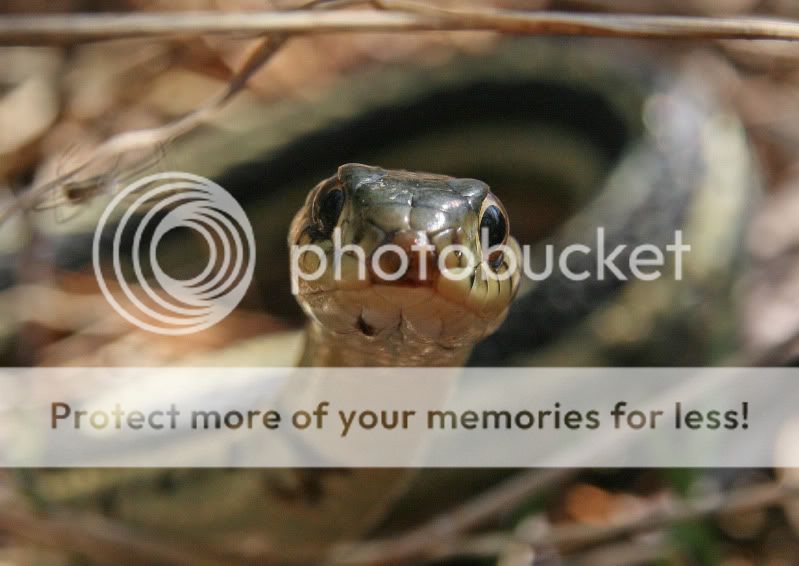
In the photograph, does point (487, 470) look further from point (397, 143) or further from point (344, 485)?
point (397, 143)

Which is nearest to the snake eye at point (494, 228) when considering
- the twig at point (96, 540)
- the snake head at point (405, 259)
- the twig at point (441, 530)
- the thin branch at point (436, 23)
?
the snake head at point (405, 259)

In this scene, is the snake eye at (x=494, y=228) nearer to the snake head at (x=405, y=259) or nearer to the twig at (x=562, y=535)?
the snake head at (x=405, y=259)

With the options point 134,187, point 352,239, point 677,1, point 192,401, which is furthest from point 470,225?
point 677,1

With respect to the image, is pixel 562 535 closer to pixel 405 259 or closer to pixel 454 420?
pixel 454 420

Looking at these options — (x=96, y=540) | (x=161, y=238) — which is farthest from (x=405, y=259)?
(x=161, y=238)

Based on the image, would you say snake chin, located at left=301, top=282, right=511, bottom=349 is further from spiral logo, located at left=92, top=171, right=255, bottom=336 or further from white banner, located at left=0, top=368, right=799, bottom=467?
spiral logo, located at left=92, top=171, right=255, bottom=336

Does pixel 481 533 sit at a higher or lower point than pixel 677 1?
lower
